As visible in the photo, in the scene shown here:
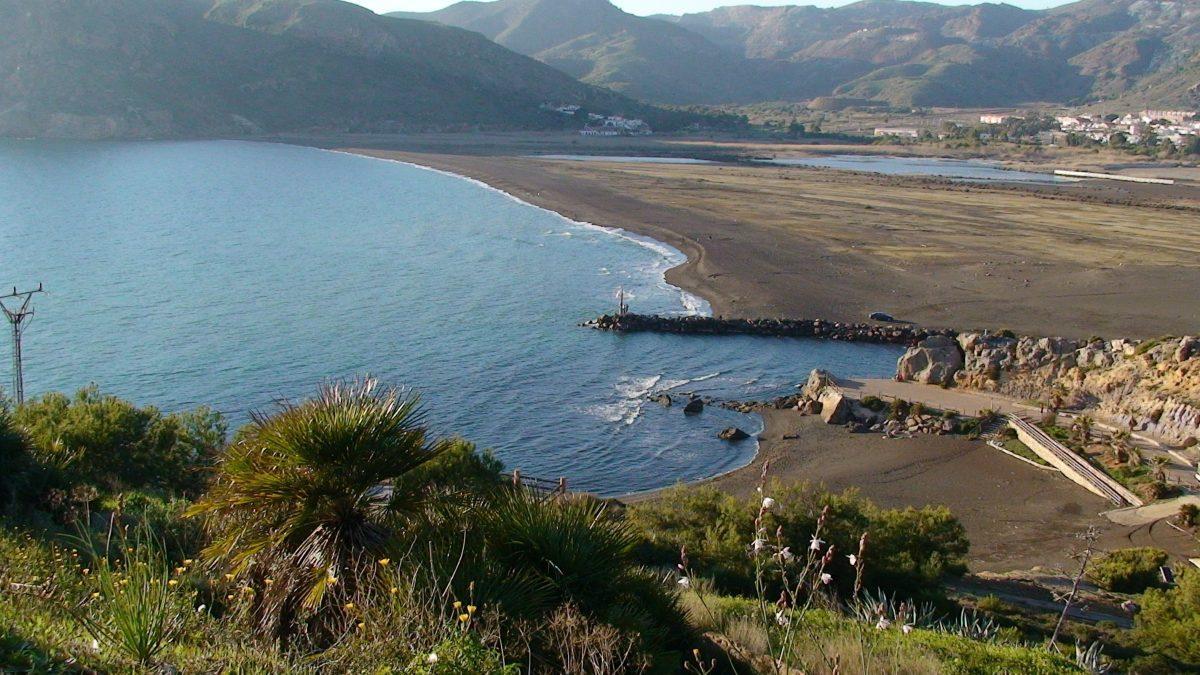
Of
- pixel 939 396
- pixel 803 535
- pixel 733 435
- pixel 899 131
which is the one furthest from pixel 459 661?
pixel 899 131

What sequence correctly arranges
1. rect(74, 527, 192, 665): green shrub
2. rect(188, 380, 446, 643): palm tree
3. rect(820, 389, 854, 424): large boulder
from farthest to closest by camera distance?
rect(820, 389, 854, 424): large boulder
rect(188, 380, 446, 643): palm tree
rect(74, 527, 192, 665): green shrub

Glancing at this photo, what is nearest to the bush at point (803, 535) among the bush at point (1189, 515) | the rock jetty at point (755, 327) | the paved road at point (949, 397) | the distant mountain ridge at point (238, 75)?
the bush at point (1189, 515)

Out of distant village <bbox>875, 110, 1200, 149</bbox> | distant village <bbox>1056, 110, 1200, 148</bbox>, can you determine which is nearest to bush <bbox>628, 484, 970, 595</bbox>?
distant village <bbox>1056, 110, 1200, 148</bbox>

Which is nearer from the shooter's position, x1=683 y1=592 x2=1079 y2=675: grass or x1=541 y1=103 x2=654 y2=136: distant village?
x1=683 y1=592 x2=1079 y2=675: grass

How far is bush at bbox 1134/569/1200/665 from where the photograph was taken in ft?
39.2

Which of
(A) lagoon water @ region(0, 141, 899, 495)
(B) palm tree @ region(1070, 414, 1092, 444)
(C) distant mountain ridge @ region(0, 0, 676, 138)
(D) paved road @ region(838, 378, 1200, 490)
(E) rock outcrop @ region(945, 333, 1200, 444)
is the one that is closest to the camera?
(B) palm tree @ region(1070, 414, 1092, 444)

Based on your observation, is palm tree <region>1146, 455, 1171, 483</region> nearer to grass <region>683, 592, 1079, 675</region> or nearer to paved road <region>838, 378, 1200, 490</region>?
paved road <region>838, 378, 1200, 490</region>

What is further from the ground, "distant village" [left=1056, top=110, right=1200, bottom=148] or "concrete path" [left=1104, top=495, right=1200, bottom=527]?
"distant village" [left=1056, top=110, right=1200, bottom=148]

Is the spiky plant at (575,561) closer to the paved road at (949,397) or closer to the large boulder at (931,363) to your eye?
→ the paved road at (949,397)

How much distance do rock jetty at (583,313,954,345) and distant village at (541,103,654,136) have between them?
407ft

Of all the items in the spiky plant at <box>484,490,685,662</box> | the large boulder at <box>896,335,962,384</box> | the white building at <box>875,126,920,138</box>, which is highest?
the spiky plant at <box>484,490,685,662</box>

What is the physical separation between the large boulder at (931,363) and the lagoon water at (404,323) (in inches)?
66.3

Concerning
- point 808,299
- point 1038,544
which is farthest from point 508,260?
point 1038,544

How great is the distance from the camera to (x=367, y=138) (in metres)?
146
